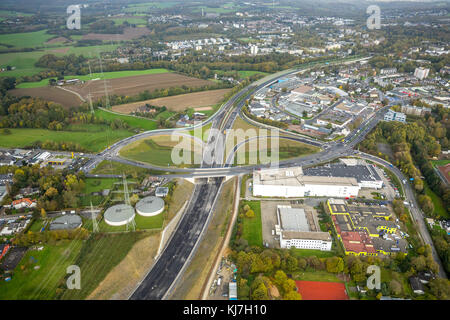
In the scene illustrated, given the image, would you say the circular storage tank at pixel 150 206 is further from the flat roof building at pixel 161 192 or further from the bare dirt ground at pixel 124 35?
the bare dirt ground at pixel 124 35

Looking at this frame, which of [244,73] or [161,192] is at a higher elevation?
[244,73]

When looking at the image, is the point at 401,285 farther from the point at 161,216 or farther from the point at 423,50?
the point at 423,50

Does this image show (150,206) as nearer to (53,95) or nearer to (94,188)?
(94,188)

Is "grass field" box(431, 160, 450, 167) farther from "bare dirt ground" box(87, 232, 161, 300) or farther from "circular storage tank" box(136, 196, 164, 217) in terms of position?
"bare dirt ground" box(87, 232, 161, 300)

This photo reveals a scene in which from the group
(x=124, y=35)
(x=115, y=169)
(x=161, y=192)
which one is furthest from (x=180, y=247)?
(x=124, y=35)

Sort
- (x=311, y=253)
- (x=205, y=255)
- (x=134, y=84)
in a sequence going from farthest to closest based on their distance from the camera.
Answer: (x=134, y=84) < (x=311, y=253) < (x=205, y=255)

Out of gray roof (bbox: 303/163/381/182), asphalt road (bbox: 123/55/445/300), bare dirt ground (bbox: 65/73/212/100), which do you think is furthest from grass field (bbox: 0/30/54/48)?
gray roof (bbox: 303/163/381/182)

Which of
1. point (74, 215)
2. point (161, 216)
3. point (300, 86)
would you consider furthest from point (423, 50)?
point (74, 215)
